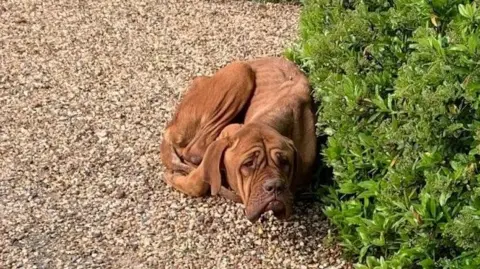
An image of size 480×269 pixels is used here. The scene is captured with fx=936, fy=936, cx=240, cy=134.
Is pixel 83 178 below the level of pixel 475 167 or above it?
below

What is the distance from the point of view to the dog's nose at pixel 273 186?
5.77 m

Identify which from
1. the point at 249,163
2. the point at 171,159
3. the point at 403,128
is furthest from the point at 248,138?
the point at 403,128

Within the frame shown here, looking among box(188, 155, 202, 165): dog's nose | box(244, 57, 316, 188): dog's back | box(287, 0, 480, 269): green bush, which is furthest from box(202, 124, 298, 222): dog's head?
box(188, 155, 202, 165): dog's nose

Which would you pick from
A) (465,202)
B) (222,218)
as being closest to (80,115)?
(222,218)

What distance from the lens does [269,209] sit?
19.0 ft

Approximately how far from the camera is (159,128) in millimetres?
7691

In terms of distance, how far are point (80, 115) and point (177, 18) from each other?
2.65 m

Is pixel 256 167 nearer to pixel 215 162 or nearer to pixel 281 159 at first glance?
pixel 281 159

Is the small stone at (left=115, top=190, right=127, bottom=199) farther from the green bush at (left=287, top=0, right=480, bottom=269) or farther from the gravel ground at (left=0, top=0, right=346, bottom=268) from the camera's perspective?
the green bush at (left=287, top=0, right=480, bottom=269)

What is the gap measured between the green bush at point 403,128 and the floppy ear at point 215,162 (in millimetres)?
688

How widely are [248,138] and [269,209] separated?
0.54 metres

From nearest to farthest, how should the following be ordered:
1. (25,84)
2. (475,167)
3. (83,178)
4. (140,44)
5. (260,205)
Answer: (475,167)
(260,205)
(83,178)
(25,84)
(140,44)

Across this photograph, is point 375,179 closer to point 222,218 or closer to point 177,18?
point 222,218

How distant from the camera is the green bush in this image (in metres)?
4.92
